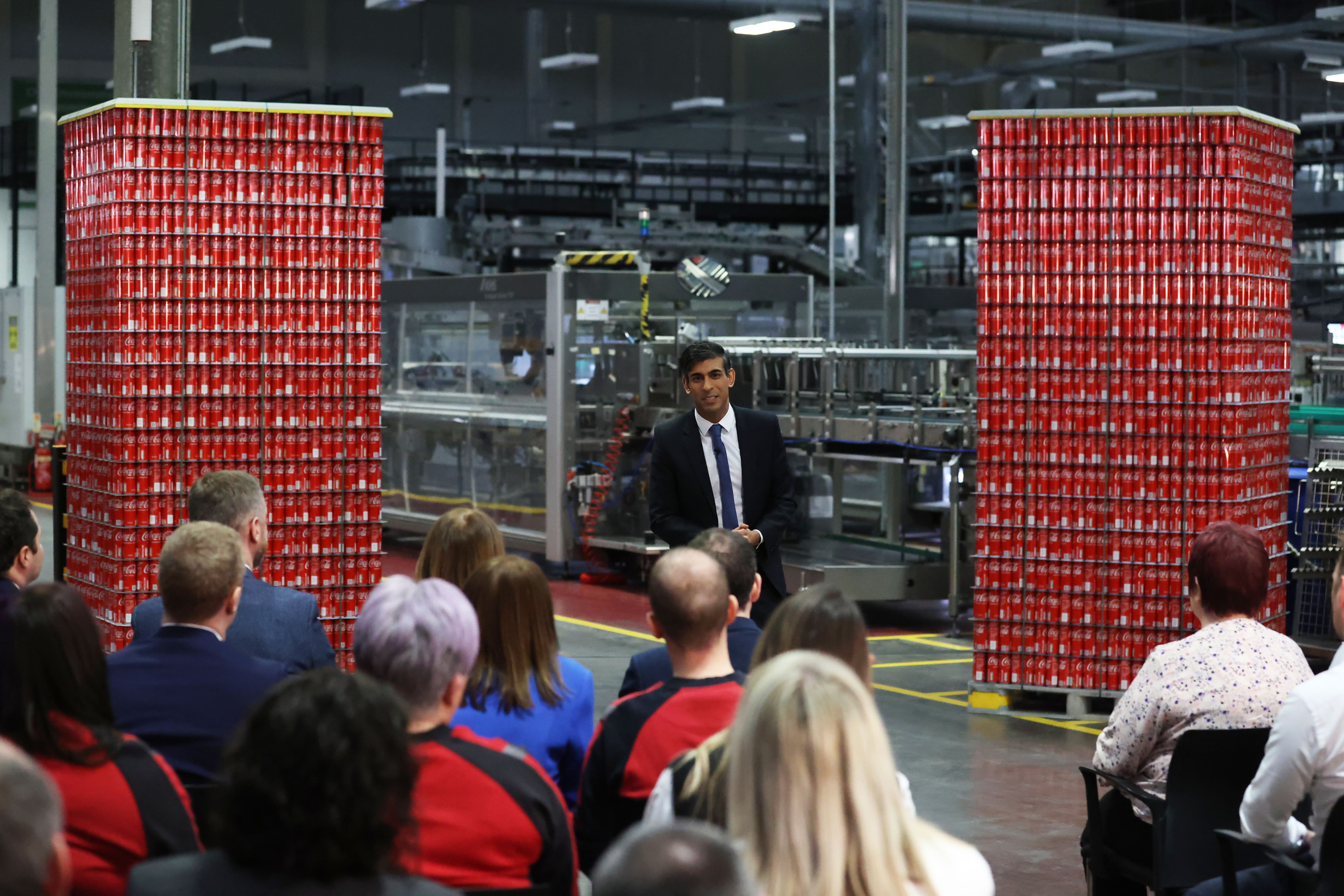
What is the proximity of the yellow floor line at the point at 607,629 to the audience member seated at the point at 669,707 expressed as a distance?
20.7ft

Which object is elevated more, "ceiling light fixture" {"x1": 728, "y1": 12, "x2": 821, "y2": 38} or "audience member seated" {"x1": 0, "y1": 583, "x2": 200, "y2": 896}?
"ceiling light fixture" {"x1": 728, "y1": 12, "x2": 821, "y2": 38}

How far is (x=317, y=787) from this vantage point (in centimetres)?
182

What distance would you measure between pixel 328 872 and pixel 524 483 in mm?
10601

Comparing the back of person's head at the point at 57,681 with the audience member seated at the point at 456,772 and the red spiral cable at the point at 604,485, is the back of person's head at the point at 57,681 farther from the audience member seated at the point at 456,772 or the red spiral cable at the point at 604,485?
the red spiral cable at the point at 604,485

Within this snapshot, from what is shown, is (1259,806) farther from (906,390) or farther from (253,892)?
(906,390)

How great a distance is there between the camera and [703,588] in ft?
9.82

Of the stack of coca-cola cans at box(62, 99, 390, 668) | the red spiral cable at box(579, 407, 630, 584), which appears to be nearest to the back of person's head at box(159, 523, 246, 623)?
the stack of coca-cola cans at box(62, 99, 390, 668)

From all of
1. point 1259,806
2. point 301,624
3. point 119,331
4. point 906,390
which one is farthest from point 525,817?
point 906,390

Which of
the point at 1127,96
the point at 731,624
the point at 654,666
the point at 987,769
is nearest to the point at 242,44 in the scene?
the point at 1127,96

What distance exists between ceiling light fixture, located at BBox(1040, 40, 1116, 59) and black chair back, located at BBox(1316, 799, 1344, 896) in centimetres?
1857

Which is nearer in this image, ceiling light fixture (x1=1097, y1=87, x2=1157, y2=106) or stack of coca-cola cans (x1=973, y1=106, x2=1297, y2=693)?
stack of coca-cola cans (x1=973, y1=106, x2=1297, y2=693)

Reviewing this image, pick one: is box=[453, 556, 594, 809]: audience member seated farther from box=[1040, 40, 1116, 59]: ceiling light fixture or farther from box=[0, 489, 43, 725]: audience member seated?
box=[1040, 40, 1116, 59]: ceiling light fixture

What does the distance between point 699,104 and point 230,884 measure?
2461 cm

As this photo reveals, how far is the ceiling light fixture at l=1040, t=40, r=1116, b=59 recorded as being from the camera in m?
20.3
